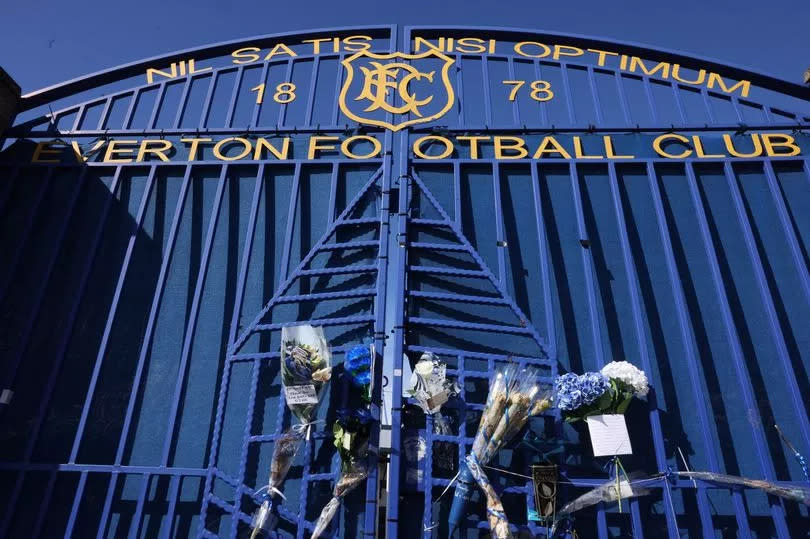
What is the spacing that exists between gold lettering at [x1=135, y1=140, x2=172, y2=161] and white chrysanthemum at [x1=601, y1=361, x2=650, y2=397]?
4.22m

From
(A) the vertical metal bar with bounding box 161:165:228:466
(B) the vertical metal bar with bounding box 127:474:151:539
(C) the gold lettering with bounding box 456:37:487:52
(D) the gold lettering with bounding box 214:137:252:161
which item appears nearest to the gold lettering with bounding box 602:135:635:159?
(C) the gold lettering with bounding box 456:37:487:52

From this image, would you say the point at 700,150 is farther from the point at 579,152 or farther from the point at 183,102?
the point at 183,102

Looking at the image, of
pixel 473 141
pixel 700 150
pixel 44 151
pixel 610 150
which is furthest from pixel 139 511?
pixel 700 150

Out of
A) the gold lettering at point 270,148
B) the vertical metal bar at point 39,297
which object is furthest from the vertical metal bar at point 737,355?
the vertical metal bar at point 39,297

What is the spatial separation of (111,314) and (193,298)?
2.05 ft

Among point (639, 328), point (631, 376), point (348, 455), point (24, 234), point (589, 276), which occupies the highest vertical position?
point (24, 234)

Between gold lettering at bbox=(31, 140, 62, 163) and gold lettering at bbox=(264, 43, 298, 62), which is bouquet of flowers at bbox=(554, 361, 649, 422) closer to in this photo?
gold lettering at bbox=(264, 43, 298, 62)

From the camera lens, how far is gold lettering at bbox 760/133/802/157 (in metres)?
5.06

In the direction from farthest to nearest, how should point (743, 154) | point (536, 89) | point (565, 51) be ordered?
1. point (565, 51)
2. point (536, 89)
3. point (743, 154)

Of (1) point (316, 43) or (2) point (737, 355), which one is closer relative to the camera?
(2) point (737, 355)

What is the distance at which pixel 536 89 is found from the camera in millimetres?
5559

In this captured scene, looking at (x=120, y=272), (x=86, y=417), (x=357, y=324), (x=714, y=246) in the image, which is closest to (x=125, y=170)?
(x=120, y=272)

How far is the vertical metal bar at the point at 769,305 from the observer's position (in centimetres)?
396

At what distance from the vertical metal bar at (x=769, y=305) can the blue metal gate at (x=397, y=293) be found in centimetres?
2
